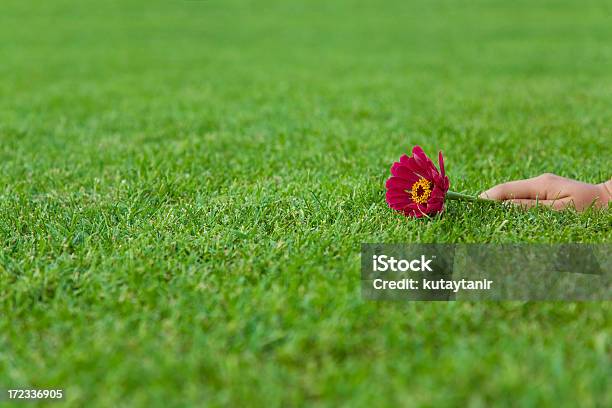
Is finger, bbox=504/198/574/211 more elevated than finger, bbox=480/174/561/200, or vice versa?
finger, bbox=480/174/561/200

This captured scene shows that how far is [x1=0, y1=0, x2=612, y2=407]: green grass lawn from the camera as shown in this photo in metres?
1.60

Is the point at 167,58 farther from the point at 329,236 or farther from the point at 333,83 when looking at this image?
the point at 329,236

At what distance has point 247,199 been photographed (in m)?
2.76

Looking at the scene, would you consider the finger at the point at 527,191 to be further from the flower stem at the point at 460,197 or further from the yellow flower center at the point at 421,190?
the yellow flower center at the point at 421,190

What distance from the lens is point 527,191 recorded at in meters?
2.58

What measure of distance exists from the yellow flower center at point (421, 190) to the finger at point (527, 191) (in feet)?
1.03

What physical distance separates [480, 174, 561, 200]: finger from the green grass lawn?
0.08 m

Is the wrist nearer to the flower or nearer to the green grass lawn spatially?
the green grass lawn

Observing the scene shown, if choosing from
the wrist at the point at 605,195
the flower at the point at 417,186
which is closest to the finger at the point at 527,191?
the wrist at the point at 605,195

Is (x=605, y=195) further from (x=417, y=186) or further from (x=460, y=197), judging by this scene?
(x=417, y=186)

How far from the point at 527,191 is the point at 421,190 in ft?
1.52

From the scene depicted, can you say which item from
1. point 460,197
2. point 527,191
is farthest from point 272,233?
point 527,191

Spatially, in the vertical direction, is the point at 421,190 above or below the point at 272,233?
above

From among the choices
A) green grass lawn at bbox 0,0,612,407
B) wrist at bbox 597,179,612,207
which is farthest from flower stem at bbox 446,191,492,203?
wrist at bbox 597,179,612,207
